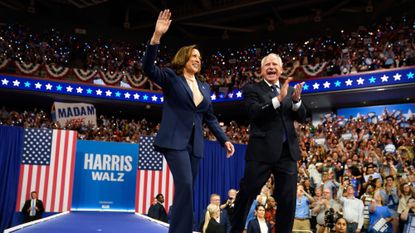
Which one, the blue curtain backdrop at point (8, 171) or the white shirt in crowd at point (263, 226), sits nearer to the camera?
the white shirt in crowd at point (263, 226)

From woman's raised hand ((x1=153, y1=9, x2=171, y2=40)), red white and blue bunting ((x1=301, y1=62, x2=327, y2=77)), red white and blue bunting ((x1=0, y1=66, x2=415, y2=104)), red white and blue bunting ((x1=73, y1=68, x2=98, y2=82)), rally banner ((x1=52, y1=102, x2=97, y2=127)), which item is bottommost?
woman's raised hand ((x1=153, y1=9, x2=171, y2=40))

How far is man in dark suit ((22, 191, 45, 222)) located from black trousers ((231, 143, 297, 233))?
8724 mm

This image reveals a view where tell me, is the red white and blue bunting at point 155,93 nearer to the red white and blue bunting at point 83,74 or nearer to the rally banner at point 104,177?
the red white and blue bunting at point 83,74

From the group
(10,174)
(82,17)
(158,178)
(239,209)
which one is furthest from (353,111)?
(239,209)

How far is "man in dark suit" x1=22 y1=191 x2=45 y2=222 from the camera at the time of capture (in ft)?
34.3

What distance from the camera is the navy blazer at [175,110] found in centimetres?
285

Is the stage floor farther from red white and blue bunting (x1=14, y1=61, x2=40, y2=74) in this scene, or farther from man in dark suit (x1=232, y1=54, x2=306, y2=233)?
red white and blue bunting (x1=14, y1=61, x2=40, y2=74)

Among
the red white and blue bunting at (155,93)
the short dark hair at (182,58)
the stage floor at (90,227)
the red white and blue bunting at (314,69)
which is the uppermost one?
the red white and blue bunting at (314,69)

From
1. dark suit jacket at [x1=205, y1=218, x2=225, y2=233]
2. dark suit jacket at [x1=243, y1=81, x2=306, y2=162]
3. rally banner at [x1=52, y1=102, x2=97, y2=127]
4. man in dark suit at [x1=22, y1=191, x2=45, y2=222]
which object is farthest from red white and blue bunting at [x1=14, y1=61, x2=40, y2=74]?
dark suit jacket at [x1=243, y1=81, x2=306, y2=162]

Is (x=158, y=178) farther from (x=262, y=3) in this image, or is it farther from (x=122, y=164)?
(x=262, y=3)

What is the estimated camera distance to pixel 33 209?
1051 cm

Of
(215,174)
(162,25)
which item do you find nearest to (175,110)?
(162,25)

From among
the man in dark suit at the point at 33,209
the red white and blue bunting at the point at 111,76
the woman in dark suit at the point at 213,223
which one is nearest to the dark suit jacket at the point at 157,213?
the man in dark suit at the point at 33,209

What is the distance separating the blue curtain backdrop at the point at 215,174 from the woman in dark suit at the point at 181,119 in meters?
10.2
